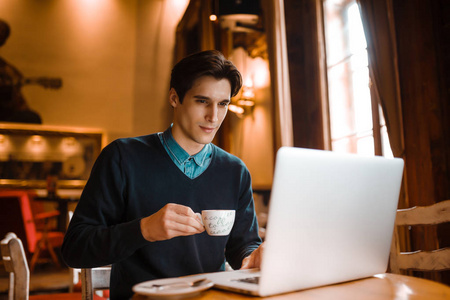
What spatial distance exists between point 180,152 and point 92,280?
0.51 metres

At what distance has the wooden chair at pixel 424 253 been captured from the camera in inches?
48.3

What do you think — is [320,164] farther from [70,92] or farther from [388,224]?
[70,92]

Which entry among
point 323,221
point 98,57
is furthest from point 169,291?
point 98,57

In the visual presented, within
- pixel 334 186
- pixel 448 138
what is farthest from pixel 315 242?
pixel 448 138

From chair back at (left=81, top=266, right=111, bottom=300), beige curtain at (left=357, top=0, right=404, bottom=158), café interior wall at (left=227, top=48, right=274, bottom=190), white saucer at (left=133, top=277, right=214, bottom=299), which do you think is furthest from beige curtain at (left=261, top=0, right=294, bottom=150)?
white saucer at (left=133, top=277, right=214, bottom=299)

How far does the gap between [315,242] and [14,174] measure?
21.6 ft

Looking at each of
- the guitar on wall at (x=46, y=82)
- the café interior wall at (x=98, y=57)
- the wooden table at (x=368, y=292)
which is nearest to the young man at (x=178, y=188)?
the wooden table at (x=368, y=292)

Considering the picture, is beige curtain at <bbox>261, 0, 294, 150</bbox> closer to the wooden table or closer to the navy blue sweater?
the navy blue sweater

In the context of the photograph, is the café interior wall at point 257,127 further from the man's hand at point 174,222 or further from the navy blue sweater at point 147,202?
the man's hand at point 174,222

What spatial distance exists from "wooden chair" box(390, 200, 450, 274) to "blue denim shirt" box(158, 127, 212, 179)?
2.31ft

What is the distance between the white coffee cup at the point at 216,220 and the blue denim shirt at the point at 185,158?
0.43 m

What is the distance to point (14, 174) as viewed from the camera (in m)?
6.32

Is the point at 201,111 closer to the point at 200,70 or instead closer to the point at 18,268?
the point at 200,70

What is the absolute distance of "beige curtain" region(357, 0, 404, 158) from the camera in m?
2.32
